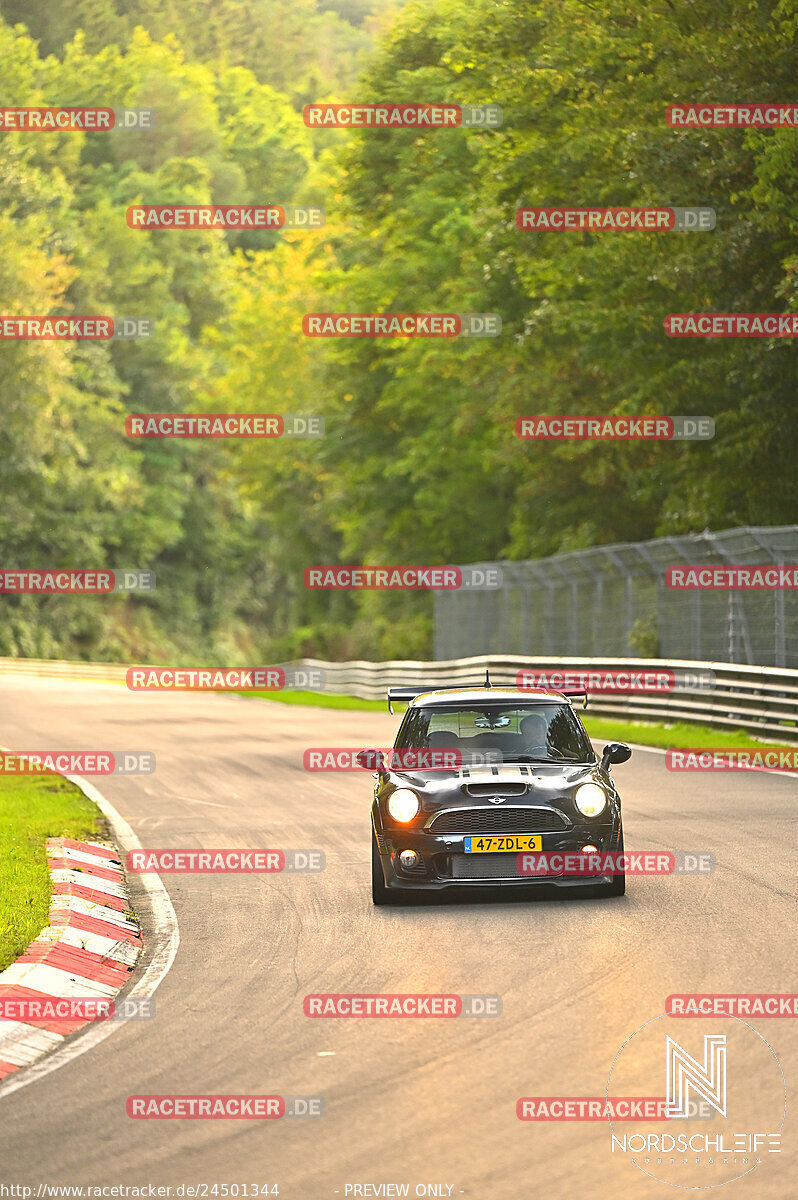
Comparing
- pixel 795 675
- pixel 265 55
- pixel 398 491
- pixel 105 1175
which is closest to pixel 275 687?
pixel 398 491

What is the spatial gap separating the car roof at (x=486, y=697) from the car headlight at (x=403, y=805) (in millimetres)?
1181

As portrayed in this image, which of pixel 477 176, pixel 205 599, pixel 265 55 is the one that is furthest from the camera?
pixel 265 55

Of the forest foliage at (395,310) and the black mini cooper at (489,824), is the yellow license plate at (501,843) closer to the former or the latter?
the black mini cooper at (489,824)

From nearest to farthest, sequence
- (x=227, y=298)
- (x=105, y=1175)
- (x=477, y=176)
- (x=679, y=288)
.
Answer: (x=105, y=1175), (x=679, y=288), (x=477, y=176), (x=227, y=298)

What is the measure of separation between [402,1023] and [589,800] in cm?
353

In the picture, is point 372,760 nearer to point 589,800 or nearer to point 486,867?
point 486,867

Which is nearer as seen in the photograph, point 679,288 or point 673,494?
point 679,288

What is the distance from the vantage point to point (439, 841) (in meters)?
11.4

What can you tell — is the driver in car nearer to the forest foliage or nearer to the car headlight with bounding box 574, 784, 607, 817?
the car headlight with bounding box 574, 784, 607, 817

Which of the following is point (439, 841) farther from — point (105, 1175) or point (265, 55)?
point (265, 55)

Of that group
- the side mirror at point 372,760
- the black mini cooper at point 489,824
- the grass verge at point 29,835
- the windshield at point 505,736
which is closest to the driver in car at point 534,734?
the windshield at point 505,736

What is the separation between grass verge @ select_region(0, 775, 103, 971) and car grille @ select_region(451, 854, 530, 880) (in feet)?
8.81

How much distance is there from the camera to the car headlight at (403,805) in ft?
37.5

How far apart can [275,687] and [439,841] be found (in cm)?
4543
